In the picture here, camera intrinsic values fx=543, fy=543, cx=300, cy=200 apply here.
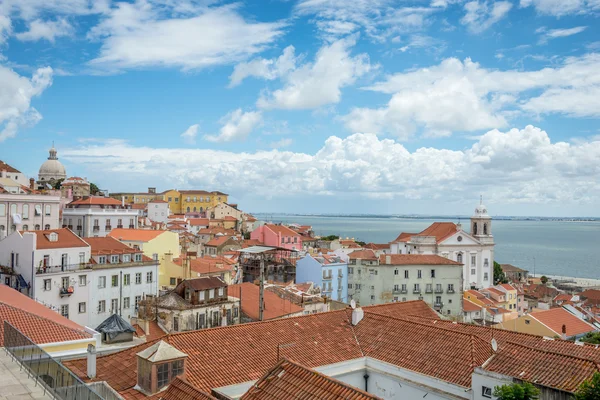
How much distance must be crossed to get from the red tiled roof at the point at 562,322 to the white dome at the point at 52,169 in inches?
3737

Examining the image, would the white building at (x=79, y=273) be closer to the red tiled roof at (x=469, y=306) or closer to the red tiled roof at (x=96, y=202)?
the red tiled roof at (x=96, y=202)

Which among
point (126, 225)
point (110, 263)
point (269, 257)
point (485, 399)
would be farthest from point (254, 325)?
point (126, 225)

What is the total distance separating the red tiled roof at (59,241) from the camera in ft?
122

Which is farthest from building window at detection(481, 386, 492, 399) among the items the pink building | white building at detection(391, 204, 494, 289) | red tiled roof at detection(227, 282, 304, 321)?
the pink building

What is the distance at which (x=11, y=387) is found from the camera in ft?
32.6

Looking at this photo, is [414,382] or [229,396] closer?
[229,396]

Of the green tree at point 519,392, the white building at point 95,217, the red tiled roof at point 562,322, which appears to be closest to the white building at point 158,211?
the white building at point 95,217

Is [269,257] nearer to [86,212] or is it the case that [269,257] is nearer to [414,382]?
[86,212]

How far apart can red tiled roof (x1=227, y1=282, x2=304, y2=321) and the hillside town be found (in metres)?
0.15

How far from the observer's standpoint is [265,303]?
37188 mm

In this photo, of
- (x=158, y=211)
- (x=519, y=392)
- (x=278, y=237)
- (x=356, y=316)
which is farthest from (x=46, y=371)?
(x=158, y=211)

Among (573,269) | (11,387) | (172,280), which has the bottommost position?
(573,269)

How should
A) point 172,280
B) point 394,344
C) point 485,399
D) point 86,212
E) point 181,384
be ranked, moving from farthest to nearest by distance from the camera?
point 86,212
point 172,280
point 394,344
point 485,399
point 181,384

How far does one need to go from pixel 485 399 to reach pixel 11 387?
37.6 ft
